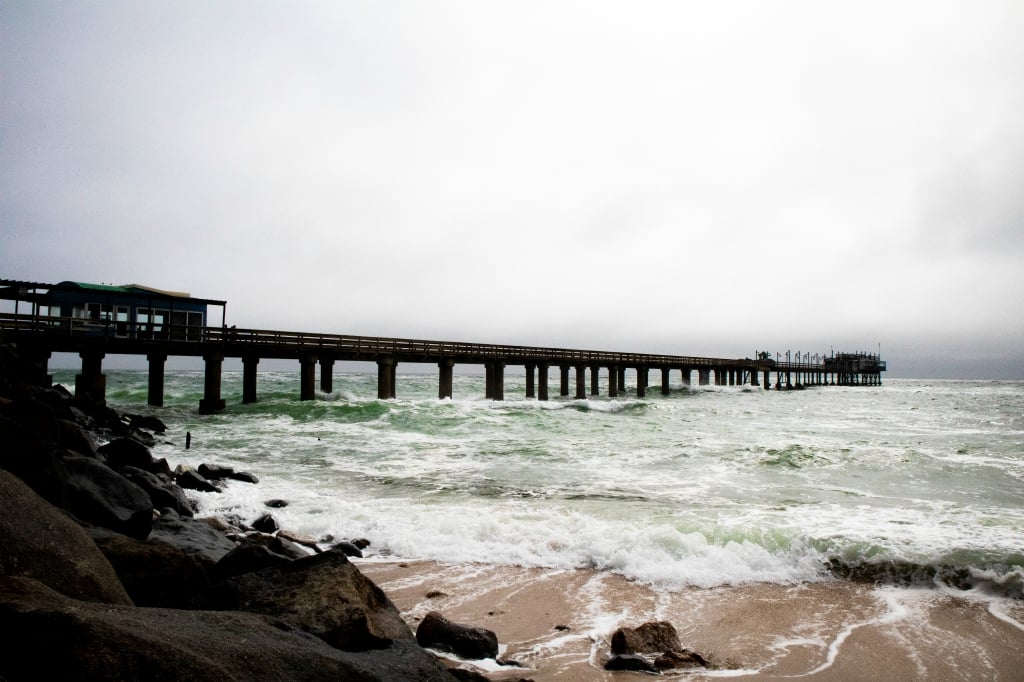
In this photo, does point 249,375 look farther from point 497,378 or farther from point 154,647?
point 154,647

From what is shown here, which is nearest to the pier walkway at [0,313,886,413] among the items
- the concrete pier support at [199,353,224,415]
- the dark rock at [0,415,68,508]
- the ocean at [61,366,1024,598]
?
the concrete pier support at [199,353,224,415]

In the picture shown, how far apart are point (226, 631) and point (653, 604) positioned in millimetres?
4505

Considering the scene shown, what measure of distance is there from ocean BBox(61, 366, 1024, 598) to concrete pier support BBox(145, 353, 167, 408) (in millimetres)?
5601

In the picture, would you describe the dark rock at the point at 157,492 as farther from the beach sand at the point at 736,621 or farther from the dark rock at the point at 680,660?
the dark rock at the point at 680,660

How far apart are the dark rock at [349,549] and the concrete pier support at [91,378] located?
20.9m

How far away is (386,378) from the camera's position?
97.6 ft

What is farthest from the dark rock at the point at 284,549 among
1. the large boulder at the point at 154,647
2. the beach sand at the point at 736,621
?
the large boulder at the point at 154,647

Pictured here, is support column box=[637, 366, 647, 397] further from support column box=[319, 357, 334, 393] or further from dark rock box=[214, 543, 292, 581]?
dark rock box=[214, 543, 292, 581]

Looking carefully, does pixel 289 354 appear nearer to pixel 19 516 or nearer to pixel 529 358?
pixel 529 358

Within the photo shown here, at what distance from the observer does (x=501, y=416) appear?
1033 inches

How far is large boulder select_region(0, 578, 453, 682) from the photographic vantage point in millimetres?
2041

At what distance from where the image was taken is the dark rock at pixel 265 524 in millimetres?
7977

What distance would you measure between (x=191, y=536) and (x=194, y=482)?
4.97m

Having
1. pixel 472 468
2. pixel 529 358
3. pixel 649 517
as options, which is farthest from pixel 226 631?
pixel 529 358
